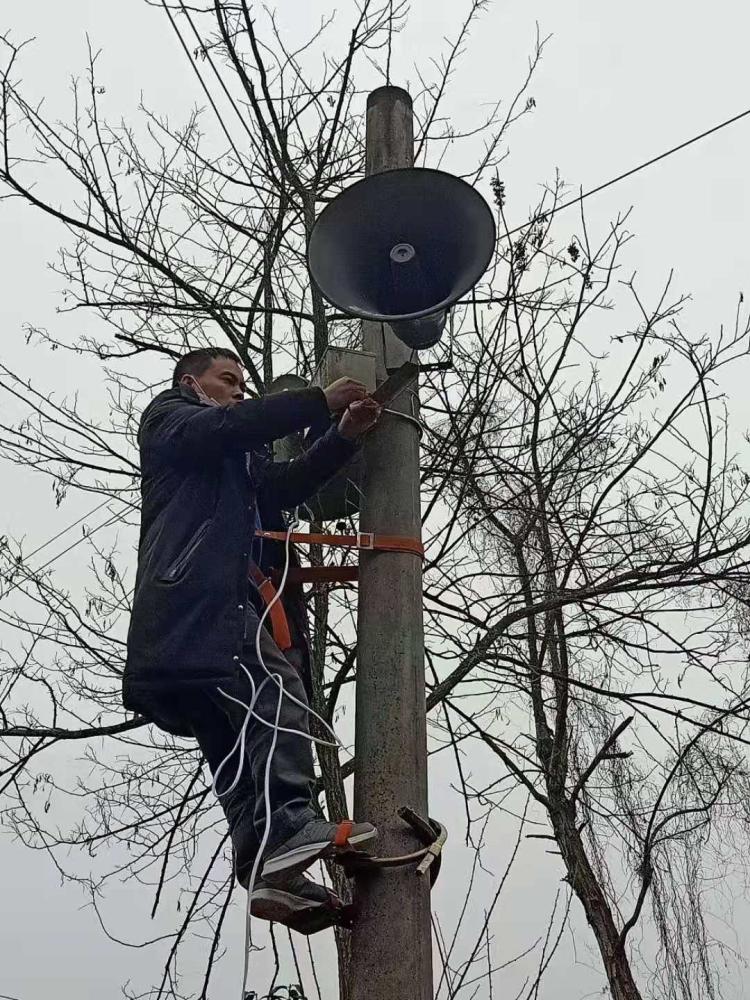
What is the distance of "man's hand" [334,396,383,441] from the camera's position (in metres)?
2.45

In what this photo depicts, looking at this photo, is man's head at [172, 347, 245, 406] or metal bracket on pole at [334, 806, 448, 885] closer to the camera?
metal bracket on pole at [334, 806, 448, 885]

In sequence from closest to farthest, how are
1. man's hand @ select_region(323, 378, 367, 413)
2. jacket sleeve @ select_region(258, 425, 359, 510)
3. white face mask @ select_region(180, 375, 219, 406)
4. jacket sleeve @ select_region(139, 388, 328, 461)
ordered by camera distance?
1. jacket sleeve @ select_region(139, 388, 328, 461)
2. man's hand @ select_region(323, 378, 367, 413)
3. jacket sleeve @ select_region(258, 425, 359, 510)
4. white face mask @ select_region(180, 375, 219, 406)

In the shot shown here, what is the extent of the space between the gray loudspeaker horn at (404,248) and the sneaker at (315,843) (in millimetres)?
1225

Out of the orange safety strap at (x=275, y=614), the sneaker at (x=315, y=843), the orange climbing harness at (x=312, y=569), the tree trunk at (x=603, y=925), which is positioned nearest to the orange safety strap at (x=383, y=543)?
the orange climbing harness at (x=312, y=569)

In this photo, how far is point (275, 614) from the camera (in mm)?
2455

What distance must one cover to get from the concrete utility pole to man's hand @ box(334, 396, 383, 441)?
0.06 m

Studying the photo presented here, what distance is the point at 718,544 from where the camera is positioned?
3.58m

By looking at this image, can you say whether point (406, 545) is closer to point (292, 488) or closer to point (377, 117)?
point (292, 488)

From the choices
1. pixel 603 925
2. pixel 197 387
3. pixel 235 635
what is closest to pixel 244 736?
pixel 235 635

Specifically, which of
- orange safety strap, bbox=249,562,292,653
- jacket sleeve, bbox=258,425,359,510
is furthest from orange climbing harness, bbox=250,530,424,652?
jacket sleeve, bbox=258,425,359,510

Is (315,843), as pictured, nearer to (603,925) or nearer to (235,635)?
(235,635)

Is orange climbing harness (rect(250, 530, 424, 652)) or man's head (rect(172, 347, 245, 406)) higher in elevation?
man's head (rect(172, 347, 245, 406))

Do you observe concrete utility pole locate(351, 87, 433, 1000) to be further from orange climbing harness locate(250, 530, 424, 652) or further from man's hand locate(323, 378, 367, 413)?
man's hand locate(323, 378, 367, 413)

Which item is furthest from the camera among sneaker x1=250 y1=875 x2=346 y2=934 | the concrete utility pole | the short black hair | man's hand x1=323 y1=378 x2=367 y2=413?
the short black hair
